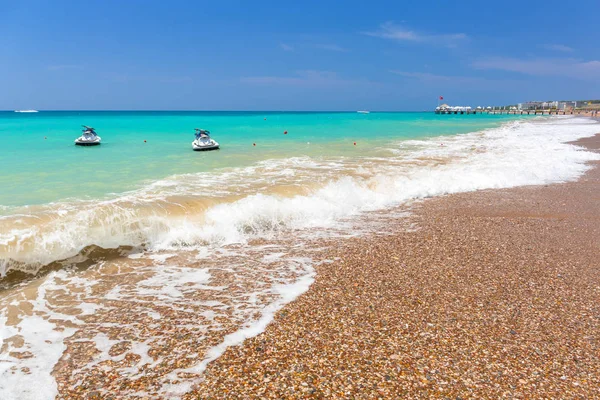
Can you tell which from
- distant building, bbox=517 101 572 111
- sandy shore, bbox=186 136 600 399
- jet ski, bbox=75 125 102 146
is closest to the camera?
sandy shore, bbox=186 136 600 399

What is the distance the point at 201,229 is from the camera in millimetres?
9266

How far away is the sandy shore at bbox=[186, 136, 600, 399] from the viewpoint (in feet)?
12.6

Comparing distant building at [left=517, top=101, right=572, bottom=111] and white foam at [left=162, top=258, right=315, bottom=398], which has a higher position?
distant building at [left=517, top=101, right=572, bottom=111]

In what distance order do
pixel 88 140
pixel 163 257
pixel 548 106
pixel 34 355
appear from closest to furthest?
pixel 34 355
pixel 163 257
pixel 88 140
pixel 548 106

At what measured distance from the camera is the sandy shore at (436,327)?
384cm

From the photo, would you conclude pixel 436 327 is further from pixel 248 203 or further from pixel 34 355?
pixel 248 203

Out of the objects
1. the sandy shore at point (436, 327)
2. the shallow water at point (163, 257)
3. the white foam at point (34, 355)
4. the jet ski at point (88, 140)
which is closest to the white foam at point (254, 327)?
the shallow water at point (163, 257)

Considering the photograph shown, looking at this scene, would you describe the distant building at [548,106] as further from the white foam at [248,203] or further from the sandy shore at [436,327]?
the sandy shore at [436,327]

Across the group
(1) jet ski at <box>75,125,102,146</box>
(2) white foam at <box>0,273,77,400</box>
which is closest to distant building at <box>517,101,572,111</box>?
(1) jet ski at <box>75,125,102,146</box>

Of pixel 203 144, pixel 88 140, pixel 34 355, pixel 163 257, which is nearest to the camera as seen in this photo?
pixel 34 355

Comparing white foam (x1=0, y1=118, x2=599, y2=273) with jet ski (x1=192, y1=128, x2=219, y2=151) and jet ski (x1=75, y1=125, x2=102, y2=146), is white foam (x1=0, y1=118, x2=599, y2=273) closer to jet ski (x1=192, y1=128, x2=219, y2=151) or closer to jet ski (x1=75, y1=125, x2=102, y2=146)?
jet ski (x1=192, y1=128, x2=219, y2=151)

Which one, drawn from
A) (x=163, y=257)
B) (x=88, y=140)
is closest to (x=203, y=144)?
(x=88, y=140)

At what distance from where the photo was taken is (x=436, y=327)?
4.87 m

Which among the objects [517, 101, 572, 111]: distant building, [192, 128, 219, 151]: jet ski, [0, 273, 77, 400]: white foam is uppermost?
[517, 101, 572, 111]: distant building
